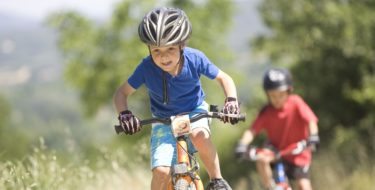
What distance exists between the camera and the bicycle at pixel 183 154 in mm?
4035

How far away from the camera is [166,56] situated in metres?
4.14

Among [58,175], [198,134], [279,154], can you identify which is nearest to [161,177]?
[198,134]

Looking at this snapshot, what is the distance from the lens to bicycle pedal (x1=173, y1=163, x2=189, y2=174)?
4.03m

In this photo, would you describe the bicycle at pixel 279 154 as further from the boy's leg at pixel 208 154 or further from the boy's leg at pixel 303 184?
the boy's leg at pixel 208 154

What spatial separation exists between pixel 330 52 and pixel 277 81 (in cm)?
1308

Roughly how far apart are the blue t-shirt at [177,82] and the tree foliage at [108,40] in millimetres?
30527

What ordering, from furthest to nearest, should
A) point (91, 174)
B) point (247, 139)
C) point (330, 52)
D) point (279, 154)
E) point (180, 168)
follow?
point (330, 52) < point (247, 139) < point (279, 154) < point (91, 174) < point (180, 168)

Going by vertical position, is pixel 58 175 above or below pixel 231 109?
below

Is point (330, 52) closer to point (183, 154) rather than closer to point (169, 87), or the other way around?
point (169, 87)

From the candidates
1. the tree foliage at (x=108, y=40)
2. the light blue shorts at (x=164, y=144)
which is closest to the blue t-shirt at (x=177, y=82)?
the light blue shorts at (x=164, y=144)

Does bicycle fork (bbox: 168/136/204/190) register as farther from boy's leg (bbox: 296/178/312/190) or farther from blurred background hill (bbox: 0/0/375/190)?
boy's leg (bbox: 296/178/312/190)

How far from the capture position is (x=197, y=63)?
176 inches

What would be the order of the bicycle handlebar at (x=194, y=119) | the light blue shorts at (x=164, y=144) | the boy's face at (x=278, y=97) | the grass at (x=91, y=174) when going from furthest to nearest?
the boy's face at (x=278, y=97), the grass at (x=91, y=174), the light blue shorts at (x=164, y=144), the bicycle handlebar at (x=194, y=119)

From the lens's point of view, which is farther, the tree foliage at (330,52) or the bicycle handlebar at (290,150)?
the tree foliage at (330,52)
